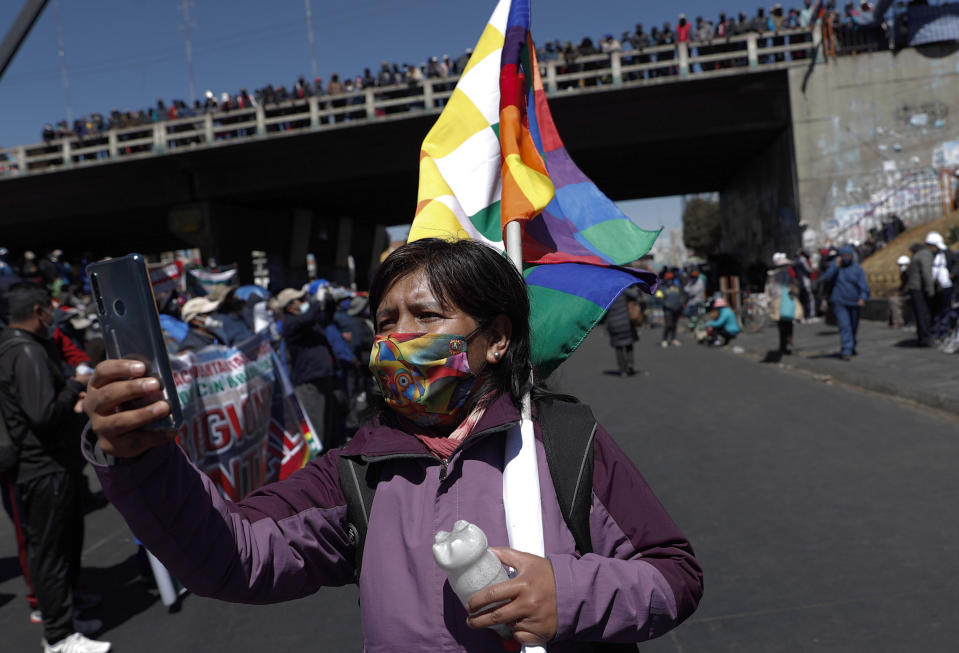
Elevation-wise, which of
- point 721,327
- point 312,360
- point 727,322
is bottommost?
point 721,327

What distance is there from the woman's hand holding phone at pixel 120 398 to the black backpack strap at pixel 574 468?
0.78 metres

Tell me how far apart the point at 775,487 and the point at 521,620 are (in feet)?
17.3

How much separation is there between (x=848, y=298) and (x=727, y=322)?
5710 millimetres

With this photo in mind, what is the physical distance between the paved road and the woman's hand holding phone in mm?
1799

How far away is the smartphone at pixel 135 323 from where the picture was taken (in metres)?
1.21

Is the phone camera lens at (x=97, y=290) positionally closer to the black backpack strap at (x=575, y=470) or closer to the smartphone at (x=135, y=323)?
the smartphone at (x=135, y=323)

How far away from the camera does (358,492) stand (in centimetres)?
166

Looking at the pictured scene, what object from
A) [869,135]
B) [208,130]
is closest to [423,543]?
[869,135]

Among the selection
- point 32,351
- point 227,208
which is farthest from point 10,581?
point 227,208

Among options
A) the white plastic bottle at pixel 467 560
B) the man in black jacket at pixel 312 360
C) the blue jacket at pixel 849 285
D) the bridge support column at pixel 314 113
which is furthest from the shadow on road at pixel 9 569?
the bridge support column at pixel 314 113

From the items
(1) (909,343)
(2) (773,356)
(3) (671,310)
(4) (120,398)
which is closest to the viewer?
(4) (120,398)

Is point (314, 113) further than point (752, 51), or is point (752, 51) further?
point (314, 113)

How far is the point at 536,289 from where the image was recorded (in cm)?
242

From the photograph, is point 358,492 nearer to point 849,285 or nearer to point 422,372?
point 422,372
